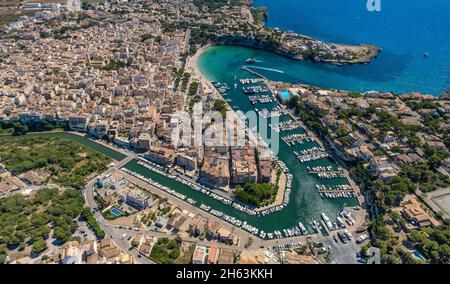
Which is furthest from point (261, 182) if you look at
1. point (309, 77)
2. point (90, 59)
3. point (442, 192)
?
point (90, 59)

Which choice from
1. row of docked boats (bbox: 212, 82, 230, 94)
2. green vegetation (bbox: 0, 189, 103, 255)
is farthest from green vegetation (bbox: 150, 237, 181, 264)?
row of docked boats (bbox: 212, 82, 230, 94)

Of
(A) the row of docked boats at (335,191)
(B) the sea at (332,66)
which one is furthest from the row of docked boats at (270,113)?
(A) the row of docked boats at (335,191)

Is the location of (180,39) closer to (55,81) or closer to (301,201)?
(55,81)

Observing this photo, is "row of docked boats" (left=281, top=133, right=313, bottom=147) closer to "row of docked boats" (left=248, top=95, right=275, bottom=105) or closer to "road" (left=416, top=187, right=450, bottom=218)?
"row of docked boats" (left=248, top=95, right=275, bottom=105)

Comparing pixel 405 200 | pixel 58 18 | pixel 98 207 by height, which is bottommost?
pixel 98 207

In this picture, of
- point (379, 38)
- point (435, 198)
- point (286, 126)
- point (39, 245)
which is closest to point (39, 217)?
point (39, 245)

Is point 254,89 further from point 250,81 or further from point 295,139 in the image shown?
point 295,139
